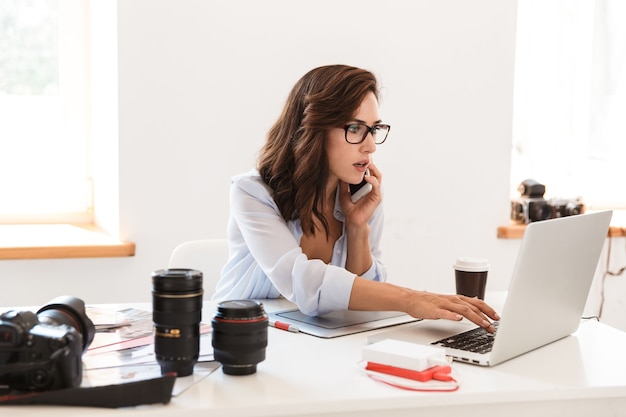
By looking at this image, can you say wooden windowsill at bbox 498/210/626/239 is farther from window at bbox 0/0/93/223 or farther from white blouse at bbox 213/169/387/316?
window at bbox 0/0/93/223

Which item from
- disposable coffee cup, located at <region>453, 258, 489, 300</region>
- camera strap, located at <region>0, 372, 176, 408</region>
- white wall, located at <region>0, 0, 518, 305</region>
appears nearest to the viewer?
camera strap, located at <region>0, 372, 176, 408</region>

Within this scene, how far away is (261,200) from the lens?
6.15ft

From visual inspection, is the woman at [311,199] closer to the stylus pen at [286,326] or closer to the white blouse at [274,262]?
the white blouse at [274,262]

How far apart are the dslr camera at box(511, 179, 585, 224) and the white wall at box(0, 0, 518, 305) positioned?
0.25 ft

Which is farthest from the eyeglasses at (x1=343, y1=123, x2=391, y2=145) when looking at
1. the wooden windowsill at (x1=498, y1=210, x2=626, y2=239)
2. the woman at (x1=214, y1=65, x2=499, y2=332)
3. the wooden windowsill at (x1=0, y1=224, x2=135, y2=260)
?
the wooden windowsill at (x1=498, y1=210, x2=626, y2=239)

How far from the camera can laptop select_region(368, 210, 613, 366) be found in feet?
4.16

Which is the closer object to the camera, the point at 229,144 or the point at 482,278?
the point at 482,278

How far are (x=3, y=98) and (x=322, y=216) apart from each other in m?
1.49

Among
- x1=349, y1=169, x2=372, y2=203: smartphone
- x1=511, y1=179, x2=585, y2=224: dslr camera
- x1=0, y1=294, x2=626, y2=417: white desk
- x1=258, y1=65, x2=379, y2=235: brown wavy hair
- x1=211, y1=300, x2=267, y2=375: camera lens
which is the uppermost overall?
x1=258, y1=65, x2=379, y2=235: brown wavy hair

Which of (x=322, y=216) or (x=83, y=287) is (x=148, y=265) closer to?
(x=83, y=287)

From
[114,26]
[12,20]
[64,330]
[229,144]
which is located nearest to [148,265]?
[229,144]

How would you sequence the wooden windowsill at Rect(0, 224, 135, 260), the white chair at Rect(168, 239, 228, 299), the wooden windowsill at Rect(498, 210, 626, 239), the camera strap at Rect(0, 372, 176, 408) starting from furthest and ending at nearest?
the wooden windowsill at Rect(498, 210, 626, 239) → the wooden windowsill at Rect(0, 224, 135, 260) → the white chair at Rect(168, 239, 228, 299) → the camera strap at Rect(0, 372, 176, 408)

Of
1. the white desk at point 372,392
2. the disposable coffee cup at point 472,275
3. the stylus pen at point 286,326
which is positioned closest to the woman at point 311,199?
the stylus pen at point 286,326

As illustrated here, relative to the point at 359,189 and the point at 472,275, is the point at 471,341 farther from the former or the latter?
the point at 359,189
